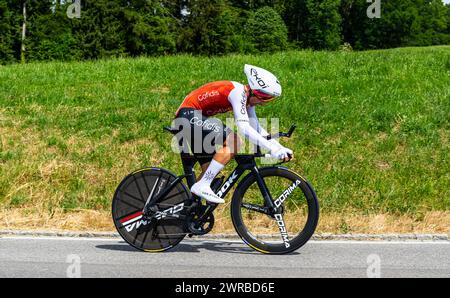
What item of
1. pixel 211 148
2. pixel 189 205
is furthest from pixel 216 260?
pixel 211 148

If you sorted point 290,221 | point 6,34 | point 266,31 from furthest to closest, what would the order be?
1. point 266,31
2. point 6,34
3. point 290,221

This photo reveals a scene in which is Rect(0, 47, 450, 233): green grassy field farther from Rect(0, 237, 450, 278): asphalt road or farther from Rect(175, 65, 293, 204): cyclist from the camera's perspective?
Rect(175, 65, 293, 204): cyclist

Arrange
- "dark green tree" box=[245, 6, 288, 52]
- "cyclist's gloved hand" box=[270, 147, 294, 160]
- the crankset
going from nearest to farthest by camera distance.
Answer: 1. "cyclist's gloved hand" box=[270, 147, 294, 160]
2. the crankset
3. "dark green tree" box=[245, 6, 288, 52]

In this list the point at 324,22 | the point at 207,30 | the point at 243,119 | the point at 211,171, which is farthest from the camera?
the point at 324,22

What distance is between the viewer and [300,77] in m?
13.7

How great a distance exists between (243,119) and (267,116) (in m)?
5.64

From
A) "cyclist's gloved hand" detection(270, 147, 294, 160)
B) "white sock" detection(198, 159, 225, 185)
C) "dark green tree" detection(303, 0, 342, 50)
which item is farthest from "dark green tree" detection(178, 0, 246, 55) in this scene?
"cyclist's gloved hand" detection(270, 147, 294, 160)

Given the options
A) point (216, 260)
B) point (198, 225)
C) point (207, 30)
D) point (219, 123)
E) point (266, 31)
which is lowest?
point (216, 260)

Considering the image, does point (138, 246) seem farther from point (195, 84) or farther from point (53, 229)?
point (195, 84)

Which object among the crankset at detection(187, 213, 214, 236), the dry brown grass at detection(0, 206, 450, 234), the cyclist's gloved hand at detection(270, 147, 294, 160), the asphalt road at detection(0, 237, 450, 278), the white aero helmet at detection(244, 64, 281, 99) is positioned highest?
the white aero helmet at detection(244, 64, 281, 99)

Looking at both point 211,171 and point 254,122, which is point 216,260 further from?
point 254,122

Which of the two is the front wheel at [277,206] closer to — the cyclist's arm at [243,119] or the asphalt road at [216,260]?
the asphalt road at [216,260]

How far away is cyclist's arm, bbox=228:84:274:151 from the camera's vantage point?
5777 millimetres

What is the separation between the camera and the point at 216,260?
5906 mm
